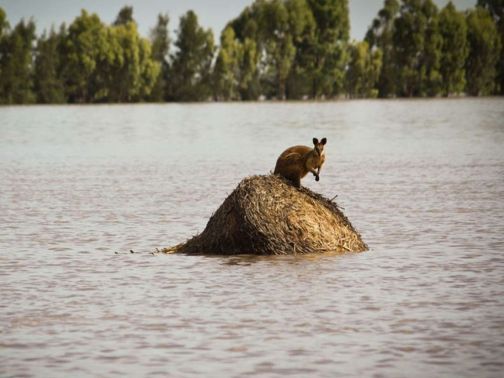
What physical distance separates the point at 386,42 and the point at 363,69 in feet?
26.5

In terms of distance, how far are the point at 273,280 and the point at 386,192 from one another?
12.2m

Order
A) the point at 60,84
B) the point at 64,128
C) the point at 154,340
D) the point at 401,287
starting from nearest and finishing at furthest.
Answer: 1. the point at 154,340
2. the point at 401,287
3. the point at 64,128
4. the point at 60,84

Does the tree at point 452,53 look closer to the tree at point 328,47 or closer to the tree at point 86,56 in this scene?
the tree at point 328,47

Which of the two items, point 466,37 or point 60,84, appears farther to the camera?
point 466,37

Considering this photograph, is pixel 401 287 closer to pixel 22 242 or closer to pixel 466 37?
pixel 22 242

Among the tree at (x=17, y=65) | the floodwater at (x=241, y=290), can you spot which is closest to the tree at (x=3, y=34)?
the tree at (x=17, y=65)

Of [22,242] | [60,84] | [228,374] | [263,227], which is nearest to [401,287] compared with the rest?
[263,227]

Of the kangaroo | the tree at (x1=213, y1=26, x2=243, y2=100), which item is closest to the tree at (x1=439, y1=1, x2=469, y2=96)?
the tree at (x1=213, y1=26, x2=243, y2=100)

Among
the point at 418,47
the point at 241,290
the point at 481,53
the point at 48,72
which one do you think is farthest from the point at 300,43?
the point at 241,290

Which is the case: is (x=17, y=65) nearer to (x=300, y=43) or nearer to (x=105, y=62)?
(x=105, y=62)

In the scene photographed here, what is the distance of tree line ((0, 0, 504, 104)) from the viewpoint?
138 metres

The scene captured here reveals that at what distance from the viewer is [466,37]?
150 m

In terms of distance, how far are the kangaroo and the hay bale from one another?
12.0 inches

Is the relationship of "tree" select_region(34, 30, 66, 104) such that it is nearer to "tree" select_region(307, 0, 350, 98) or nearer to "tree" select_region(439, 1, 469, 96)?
"tree" select_region(307, 0, 350, 98)
